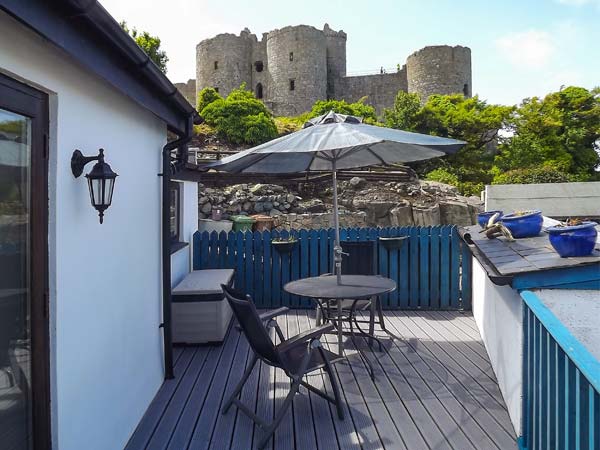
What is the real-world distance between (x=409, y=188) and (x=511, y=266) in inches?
462

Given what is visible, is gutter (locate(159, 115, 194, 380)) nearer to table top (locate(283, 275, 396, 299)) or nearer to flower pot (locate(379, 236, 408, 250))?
table top (locate(283, 275, 396, 299))

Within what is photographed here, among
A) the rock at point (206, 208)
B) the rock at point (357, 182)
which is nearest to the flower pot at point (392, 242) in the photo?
the rock at point (206, 208)

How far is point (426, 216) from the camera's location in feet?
39.2

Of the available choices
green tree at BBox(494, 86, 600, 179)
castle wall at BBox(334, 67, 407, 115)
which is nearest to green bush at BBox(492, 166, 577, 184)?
green tree at BBox(494, 86, 600, 179)

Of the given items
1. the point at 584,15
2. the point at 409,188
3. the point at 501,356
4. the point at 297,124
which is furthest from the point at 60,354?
the point at 297,124

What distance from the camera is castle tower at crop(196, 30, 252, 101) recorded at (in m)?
33.8

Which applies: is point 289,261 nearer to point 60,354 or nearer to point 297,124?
point 60,354

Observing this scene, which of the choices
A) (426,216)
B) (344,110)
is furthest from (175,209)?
(344,110)

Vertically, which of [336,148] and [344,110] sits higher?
[344,110]

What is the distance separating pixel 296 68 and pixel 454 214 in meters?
24.0

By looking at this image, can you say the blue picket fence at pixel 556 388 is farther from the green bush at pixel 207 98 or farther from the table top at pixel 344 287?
the green bush at pixel 207 98

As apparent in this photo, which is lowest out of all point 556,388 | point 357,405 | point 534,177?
point 357,405

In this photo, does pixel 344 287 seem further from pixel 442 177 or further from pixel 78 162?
pixel 442 177

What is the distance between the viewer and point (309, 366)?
2.95m
